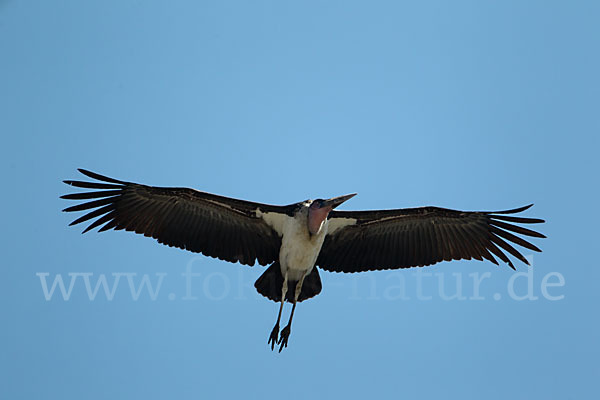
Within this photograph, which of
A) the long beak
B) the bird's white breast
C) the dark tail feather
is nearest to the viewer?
the long beak

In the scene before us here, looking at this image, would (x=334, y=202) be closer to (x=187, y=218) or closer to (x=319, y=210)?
(x=319, y=210)

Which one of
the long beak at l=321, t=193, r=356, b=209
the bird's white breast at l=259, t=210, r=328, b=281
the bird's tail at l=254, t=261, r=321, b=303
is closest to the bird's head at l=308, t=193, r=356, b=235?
the long beak at l=321, t=193, r=356, b=209

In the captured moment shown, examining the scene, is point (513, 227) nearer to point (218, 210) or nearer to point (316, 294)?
point (316, 294)

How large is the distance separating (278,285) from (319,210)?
147 centimetres

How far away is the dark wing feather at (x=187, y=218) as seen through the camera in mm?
15422

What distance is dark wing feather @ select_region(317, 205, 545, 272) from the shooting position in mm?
15836

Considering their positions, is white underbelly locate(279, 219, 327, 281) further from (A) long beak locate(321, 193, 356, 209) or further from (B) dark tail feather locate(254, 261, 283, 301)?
(A) long beak locate(321, 193, 356, 209)

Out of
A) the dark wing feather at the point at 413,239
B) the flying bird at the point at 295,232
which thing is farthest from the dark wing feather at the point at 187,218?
the dark wing feather at the point at 413,239

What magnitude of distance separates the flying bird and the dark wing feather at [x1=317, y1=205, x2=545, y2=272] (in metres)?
0.02

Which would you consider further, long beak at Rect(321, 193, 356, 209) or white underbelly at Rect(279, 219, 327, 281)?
white underbelly at Rect(279, 219, 327, 281)

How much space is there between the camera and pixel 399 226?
52.6 ft

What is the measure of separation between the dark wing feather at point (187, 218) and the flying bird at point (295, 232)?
15 millimetres

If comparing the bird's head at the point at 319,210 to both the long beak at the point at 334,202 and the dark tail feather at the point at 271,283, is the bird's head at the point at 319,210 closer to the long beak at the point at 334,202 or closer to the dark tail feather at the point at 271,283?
the long beak at the point at 334,202

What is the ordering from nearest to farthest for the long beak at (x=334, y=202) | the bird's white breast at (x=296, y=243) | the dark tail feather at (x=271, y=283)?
the long beak at (x=334, y=202) → the bird's white breast at (x=296, y=243) → the dark tail feather at (x=271, y=283)
